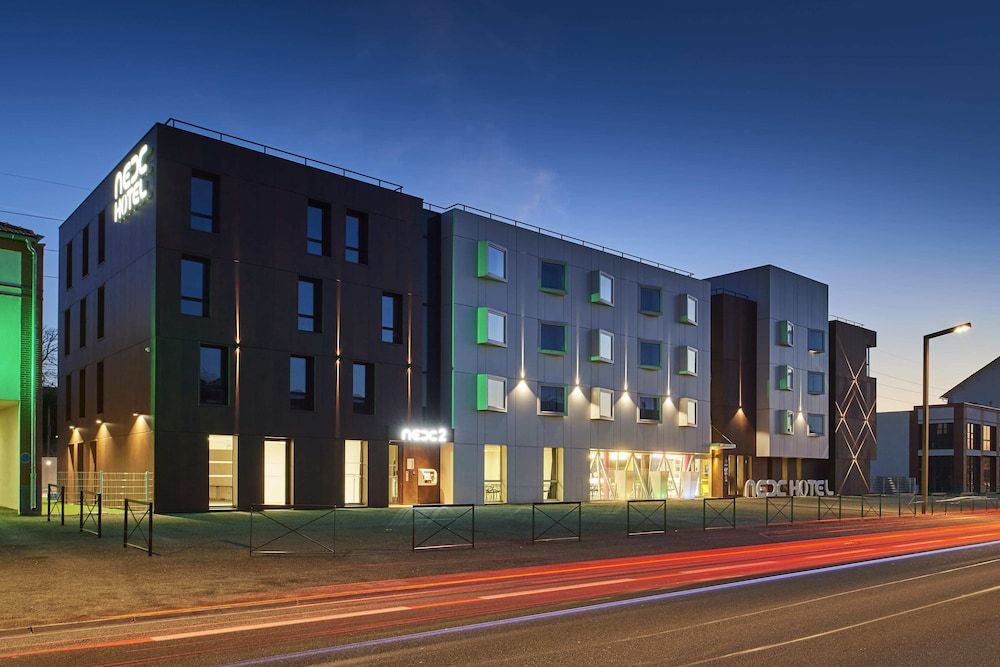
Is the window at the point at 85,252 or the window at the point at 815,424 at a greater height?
the window at the point at 85,252

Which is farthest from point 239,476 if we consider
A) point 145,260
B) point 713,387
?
point 713,387

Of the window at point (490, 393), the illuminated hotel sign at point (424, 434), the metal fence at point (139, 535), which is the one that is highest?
the window at point (490, 393)

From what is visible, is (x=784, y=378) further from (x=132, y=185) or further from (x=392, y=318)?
(x=132, y=185)

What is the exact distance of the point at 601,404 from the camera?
44.3 meters

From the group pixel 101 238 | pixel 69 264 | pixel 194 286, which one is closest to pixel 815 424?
pixel 194 286

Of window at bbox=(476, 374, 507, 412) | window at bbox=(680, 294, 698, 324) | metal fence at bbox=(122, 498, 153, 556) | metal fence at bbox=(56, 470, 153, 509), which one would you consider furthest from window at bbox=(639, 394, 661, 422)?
metal fence at bbox=(122, 498, 153, 556)

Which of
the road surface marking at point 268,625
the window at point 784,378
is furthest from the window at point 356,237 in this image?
the window at point 784,378

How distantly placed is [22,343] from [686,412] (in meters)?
33.3

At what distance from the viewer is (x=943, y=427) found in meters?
78.4

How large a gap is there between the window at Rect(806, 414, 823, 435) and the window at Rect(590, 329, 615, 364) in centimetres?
2020

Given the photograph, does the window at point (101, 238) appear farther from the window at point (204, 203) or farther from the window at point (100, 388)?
the window at point (204, 203)

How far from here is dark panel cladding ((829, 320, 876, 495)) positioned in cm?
6122

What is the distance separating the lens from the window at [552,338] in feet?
138

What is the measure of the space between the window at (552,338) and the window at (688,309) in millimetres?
9480
